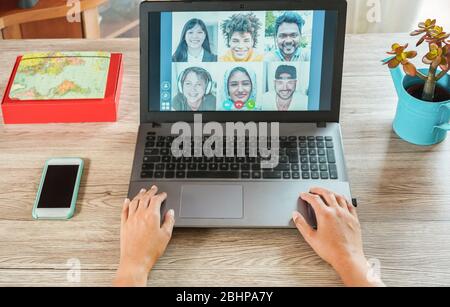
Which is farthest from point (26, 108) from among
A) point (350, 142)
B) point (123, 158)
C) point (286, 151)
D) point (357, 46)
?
point (357, 46)

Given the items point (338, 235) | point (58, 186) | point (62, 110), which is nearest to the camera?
point (338, 235)

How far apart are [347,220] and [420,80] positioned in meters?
0.37

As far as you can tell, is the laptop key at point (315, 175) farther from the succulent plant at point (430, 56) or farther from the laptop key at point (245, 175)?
the succulent plant at point (430, 56)

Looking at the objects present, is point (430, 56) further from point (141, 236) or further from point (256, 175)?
point (141, 236)

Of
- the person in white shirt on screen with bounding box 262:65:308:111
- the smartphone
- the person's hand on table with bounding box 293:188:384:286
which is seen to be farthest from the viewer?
the person in white shirt on screen with bounding box 262:65:308:111

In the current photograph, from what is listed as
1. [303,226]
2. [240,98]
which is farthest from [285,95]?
[303,226]

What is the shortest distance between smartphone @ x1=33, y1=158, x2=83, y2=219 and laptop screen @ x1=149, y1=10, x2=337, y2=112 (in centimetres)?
20

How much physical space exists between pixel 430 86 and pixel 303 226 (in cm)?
40

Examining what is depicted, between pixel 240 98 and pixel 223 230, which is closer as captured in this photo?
pixel 223 230

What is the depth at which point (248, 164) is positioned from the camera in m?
1.14

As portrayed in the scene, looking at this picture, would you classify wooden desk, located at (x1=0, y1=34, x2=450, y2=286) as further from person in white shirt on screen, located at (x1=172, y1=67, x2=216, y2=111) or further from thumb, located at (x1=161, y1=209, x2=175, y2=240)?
person in white shirt on screen, located at (x1=172, y1=67, x2=216, y2=111)

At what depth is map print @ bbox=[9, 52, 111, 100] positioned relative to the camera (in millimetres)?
1274

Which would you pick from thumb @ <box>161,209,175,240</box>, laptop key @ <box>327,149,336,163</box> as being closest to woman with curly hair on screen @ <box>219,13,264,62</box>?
laptop key @ <box>327,149,336,163</box>
